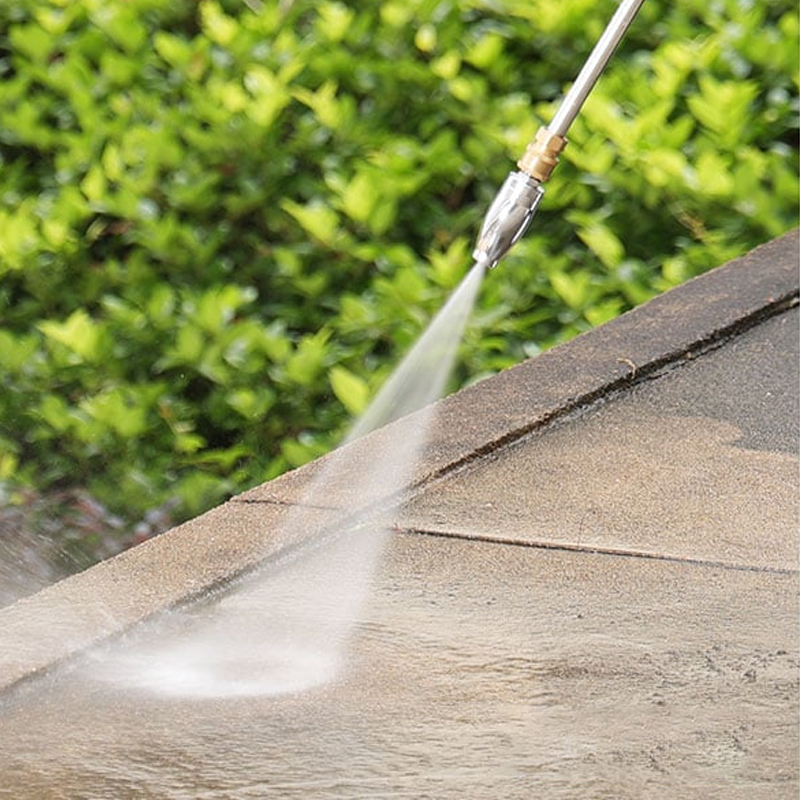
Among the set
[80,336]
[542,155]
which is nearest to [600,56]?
[542,155]

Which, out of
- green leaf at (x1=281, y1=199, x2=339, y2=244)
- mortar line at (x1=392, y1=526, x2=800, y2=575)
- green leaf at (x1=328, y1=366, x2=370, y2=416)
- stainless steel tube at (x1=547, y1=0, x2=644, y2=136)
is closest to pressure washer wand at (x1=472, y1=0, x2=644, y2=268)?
stainless steel tube at (x1=547, y1=0, x2=644, y2=136)

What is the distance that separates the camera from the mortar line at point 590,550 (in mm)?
2199

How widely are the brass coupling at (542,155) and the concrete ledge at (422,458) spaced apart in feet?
1.84

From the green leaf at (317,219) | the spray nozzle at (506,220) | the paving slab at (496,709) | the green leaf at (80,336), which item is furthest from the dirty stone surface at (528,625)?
the green leaf at (80,336)

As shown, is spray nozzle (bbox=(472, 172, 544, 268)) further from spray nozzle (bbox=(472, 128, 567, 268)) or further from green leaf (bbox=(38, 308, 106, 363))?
green leaf (bbox=(38, 308, 106, 363))

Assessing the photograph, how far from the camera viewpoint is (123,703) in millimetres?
1833

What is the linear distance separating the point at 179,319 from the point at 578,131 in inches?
40.5

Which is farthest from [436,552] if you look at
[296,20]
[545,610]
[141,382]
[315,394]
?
[296,20]

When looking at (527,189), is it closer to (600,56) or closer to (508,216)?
(508,216)

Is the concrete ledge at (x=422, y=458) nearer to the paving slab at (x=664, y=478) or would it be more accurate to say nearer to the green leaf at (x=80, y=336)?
the paving slab at (x=664, y=478)

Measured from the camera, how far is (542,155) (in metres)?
2.13

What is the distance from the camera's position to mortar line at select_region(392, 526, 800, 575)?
2.20m

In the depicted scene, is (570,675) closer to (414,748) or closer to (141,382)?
(414,748)

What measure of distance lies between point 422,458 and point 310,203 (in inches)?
56.8
